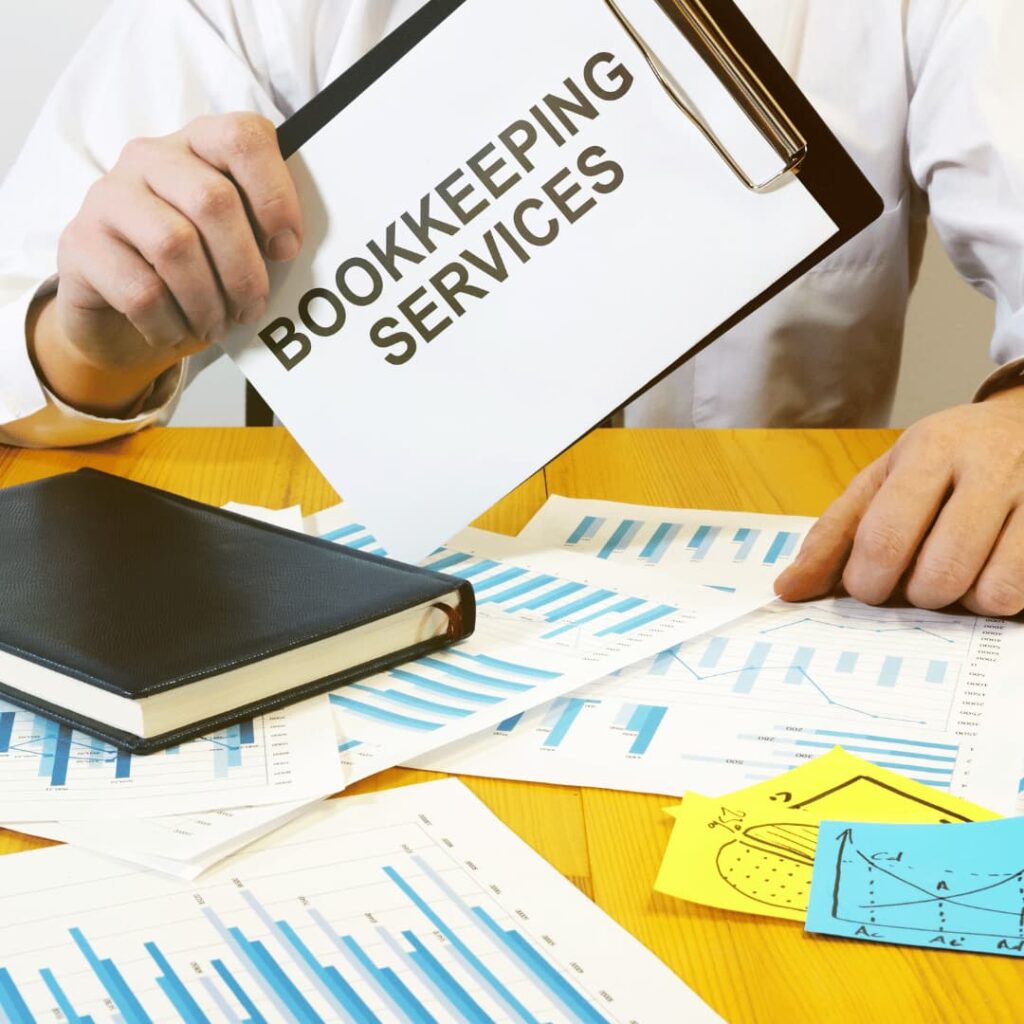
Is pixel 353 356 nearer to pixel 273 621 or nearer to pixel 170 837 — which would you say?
pixel 273 621

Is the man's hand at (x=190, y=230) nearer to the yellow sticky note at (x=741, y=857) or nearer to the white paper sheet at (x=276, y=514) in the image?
the white paper sheet at (x=276, y=514)

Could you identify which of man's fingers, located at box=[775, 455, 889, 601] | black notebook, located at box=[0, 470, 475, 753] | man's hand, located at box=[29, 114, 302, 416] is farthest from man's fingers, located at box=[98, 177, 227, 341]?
man's fingers, located at box=[775, 455, 889, 601]

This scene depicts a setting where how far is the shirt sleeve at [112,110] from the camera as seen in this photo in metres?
0.94

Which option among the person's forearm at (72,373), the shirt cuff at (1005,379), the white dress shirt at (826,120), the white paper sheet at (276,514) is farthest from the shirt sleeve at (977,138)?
the person's forearm at (72,373)

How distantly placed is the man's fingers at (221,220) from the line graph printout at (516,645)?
0.18 metres

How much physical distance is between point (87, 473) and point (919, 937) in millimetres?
513

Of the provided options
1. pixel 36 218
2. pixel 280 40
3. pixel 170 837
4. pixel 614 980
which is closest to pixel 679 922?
pixel 614 980

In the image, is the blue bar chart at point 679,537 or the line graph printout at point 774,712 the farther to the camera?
the blue bar chart at point 679,537

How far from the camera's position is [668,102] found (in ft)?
2.10

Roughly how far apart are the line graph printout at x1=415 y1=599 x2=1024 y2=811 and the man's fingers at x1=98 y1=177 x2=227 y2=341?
30 centimetres

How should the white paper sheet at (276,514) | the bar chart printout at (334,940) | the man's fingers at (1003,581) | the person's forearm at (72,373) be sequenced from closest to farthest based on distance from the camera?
1. the bar chart printout at (334,940)
2. the man's fingers at (1003,581)
3. the white paper sheet at (276,514)
4. the person's forearm at (72,373)

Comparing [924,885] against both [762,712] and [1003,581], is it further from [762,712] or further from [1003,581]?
[1003,581]

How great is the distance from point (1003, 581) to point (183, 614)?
0.37 metres

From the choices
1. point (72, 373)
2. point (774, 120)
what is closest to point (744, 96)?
point (774, 120)
